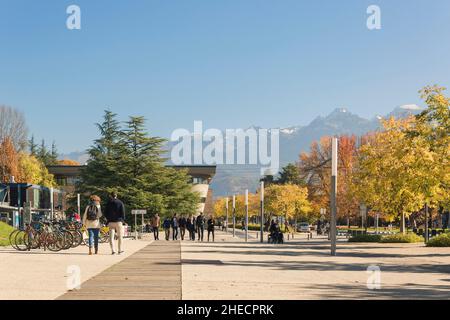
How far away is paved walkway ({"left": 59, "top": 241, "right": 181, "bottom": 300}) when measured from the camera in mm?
10570

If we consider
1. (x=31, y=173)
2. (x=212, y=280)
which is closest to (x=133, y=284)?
(x=212, y=280)

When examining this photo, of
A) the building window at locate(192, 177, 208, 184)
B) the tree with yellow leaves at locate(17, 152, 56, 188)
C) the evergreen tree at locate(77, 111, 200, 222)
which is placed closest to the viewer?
the evergreen tree at locate(77, 111, 200, 222)

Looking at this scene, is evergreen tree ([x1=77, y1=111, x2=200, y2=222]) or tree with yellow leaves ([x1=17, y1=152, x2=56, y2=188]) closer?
evergreen tree ([x1=77, y1=111, x2=200, y2=222])

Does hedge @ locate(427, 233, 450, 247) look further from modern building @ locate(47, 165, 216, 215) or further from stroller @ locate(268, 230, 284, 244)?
modern building @ locate(47, 165, 216, 215)

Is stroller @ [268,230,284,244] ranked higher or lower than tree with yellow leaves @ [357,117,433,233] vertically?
lower

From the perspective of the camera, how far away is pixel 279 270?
16.8 meters

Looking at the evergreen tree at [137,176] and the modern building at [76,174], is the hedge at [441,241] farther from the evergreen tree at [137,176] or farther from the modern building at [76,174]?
the modern building at [76,174]

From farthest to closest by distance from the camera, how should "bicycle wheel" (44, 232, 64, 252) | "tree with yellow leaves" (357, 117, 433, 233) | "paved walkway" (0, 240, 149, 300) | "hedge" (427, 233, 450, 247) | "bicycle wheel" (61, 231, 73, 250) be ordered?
"tree with yellow leaves" (357, 117, 433, 233), "hedge" (427, 233, 450, 247), "bicycle wheel" (61, 231, 73, 250), "bicycle wheel" (44, 232, 64, 252), "paved walkway" (0, 240, 149, 300)

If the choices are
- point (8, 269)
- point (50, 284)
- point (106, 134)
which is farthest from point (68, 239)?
point (106, 134)

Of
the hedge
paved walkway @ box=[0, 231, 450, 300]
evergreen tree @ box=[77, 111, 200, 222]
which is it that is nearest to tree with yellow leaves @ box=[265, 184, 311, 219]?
evergreen tree @ box=[77, 111, 200, 222]

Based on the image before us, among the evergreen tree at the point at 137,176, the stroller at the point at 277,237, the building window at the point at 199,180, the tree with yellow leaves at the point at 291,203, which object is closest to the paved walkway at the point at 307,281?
the stroller at the point at 277,237

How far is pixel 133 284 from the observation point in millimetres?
12500

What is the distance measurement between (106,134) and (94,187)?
2316 centimetres
